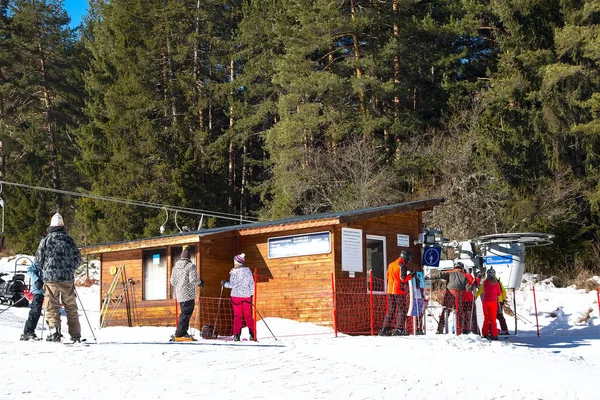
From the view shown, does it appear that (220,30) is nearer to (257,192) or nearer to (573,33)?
(257,192)

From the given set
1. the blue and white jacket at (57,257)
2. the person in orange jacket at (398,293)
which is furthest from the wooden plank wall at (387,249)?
the blue and white jacket at (57,257)

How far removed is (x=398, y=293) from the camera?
14.5 metres

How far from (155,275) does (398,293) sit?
6808mm

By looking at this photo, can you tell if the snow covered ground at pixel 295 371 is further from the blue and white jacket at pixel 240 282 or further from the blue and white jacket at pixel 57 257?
the blue and white jacket at pixel 240 282

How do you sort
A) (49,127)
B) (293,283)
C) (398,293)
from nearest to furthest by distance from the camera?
(398,293)
(293,283)
(49,127)

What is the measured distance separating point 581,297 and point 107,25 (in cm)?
2780

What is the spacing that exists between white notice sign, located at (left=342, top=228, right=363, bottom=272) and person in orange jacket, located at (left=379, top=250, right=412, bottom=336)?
156cm

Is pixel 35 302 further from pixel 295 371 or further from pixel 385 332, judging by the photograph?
pixel 385 332

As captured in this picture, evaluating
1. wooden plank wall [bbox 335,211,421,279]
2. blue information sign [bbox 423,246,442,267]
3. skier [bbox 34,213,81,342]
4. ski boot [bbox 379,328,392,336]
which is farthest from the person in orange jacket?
skier [bbox 34,213,81,342]

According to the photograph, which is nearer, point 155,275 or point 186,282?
point 186,282

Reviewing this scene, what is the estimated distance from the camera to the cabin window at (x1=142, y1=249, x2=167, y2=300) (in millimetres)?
18250

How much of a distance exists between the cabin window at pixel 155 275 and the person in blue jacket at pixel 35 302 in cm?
724

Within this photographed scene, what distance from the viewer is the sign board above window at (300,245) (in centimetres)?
1619

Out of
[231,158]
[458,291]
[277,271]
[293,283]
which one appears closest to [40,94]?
[231,158]
